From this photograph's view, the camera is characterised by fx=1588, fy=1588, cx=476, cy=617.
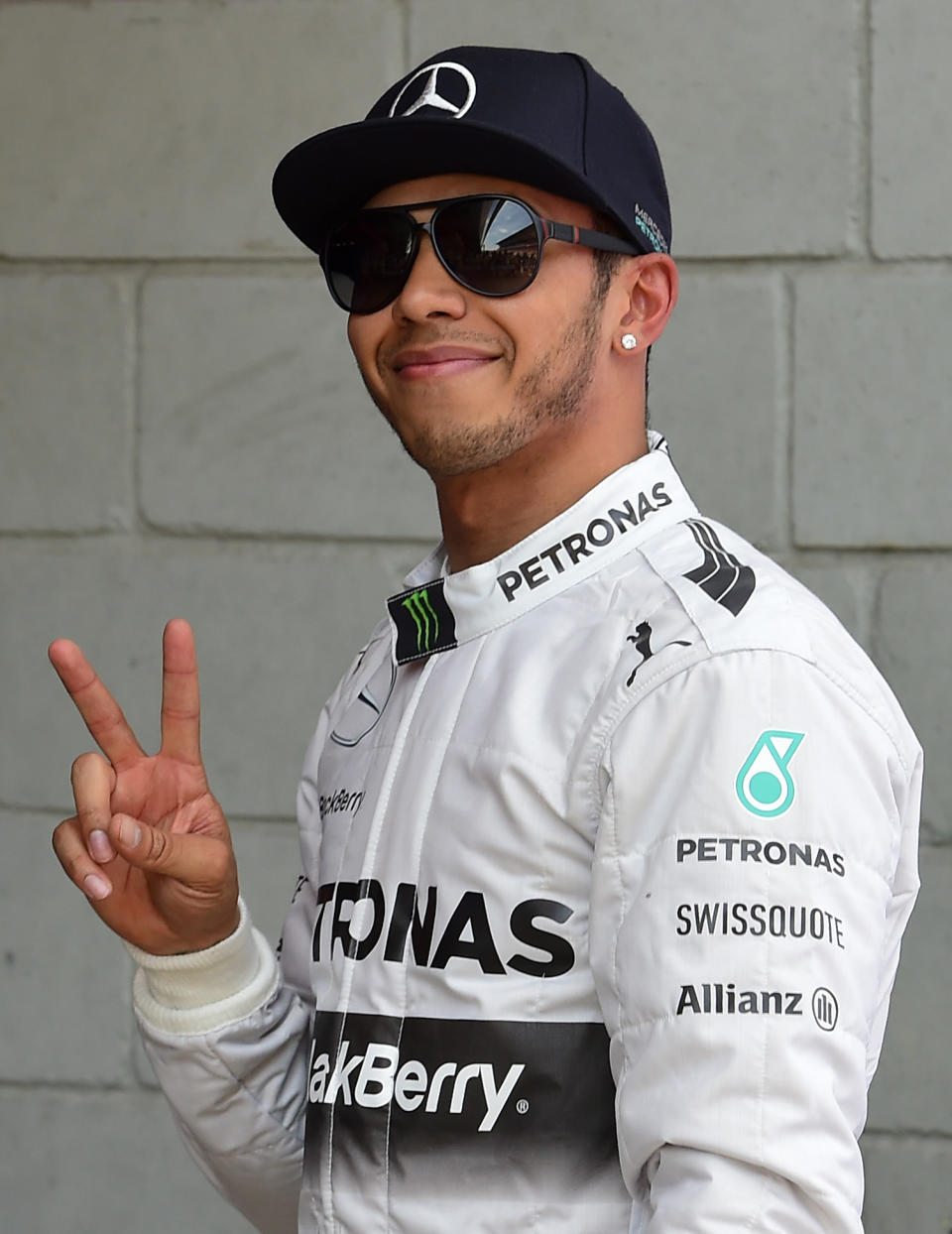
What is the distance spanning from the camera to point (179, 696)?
1.36m

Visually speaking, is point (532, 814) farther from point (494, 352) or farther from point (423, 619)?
point (494, 352)

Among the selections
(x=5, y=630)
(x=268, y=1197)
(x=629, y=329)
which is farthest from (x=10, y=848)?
(x=629, y=329)

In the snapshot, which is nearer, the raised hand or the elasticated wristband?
the raised hand

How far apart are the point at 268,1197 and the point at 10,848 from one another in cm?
108

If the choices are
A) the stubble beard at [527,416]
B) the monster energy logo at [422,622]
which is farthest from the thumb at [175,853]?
the stubble beard at [527,416]

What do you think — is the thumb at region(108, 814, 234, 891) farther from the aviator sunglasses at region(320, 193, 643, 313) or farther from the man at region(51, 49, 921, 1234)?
the aviator sunglasses at region(320, 193, 643, 313)

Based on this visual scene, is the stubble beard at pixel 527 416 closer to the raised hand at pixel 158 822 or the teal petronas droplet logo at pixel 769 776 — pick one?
the raised hand at pixel 158 822

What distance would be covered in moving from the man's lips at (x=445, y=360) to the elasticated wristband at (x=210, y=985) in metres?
0.51

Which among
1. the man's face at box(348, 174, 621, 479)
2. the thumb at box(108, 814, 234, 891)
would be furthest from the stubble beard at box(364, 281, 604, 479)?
the thumb at box(108, 814, 234, 891)

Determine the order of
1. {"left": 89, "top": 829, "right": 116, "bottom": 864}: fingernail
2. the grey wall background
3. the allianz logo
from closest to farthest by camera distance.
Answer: the allianz logo < {"left": 89, "top": 829, "right": 116, "bottom": 864}: fingernail < the grey wall background

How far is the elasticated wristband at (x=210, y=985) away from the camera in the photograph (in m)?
1.43

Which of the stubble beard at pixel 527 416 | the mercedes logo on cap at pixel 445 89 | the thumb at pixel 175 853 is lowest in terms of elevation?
the thumb at pixel 175 853

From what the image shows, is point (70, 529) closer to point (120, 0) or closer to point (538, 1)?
point (120, 0)

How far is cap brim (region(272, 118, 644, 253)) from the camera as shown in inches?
51.2
